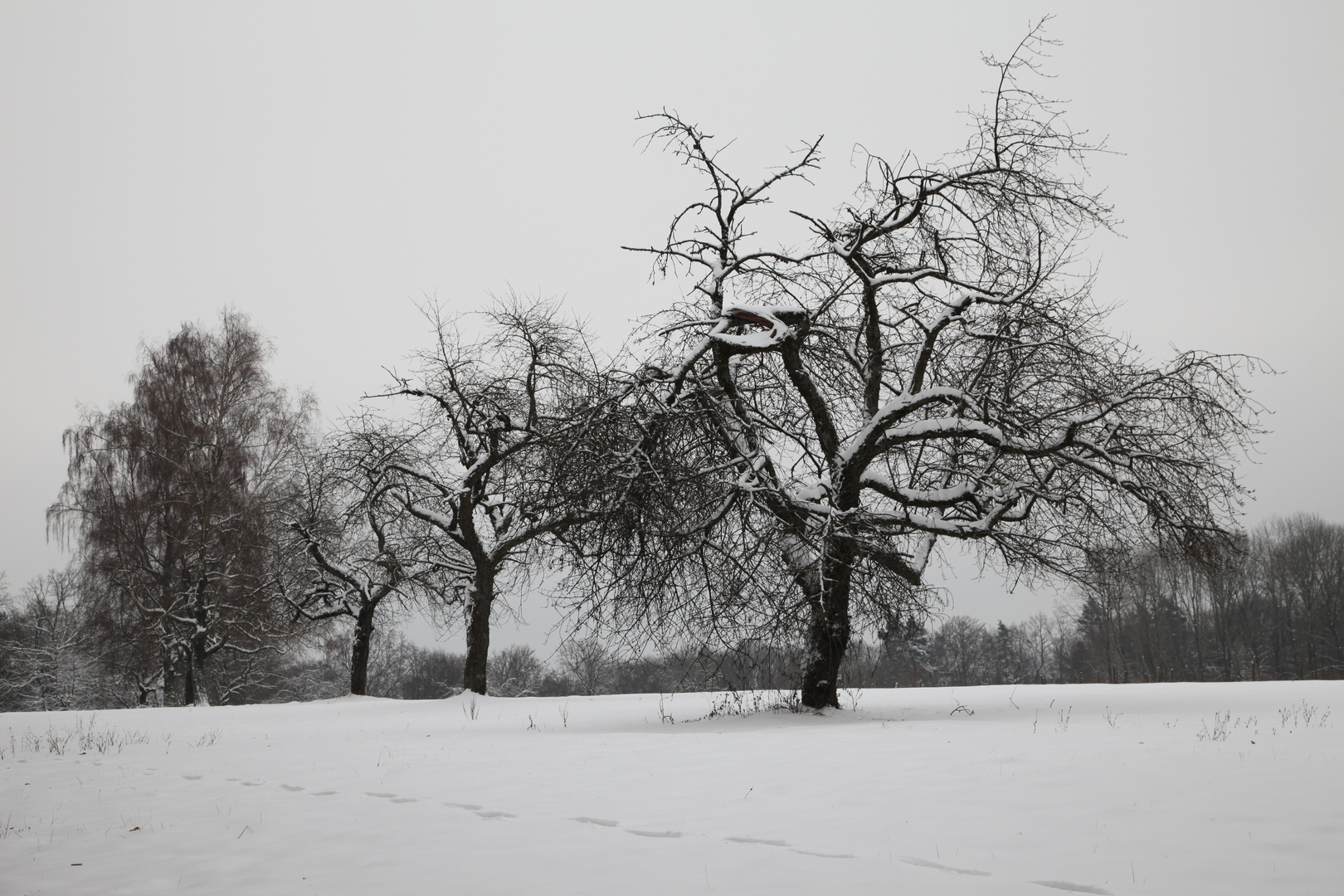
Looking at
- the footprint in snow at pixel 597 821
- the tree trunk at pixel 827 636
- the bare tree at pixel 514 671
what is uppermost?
the tree trunk at pixel 827 636

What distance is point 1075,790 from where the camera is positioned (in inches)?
178

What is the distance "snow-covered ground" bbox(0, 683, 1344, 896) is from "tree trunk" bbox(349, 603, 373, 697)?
38.0ft

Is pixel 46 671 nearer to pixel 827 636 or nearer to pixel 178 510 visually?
pixel 178 510

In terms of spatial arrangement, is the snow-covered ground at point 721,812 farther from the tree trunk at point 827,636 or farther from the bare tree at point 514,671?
the bare tree at point 514,671

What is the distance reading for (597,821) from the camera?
177 inches

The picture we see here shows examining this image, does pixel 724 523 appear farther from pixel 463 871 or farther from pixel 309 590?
pixel 309 590

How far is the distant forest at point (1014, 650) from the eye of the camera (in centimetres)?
2986

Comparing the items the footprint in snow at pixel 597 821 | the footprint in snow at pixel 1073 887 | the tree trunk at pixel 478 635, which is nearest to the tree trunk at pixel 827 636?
the footprint in snow at pixel 597 821

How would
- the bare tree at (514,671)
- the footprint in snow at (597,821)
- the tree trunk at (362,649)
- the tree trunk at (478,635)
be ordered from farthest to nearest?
1. the bare tree at (514,671)
2. the tree trunk at (362,649)
3. the tree trunk at (478,635)
4. the footprint in snow at (597,821)

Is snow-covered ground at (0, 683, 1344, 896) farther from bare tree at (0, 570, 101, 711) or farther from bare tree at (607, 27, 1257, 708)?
bare tree at (0, 570, 101, 711)

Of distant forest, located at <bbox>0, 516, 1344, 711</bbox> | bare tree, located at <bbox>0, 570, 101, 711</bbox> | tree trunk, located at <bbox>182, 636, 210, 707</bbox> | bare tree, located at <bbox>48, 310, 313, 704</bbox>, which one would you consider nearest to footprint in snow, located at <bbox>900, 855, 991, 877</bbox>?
distant forest, located at <bbox>0, 516, 1344, 711</bbox>

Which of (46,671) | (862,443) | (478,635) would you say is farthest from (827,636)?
(46,671)

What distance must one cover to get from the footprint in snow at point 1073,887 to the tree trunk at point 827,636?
5.80 metres

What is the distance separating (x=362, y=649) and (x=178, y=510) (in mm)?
7223
